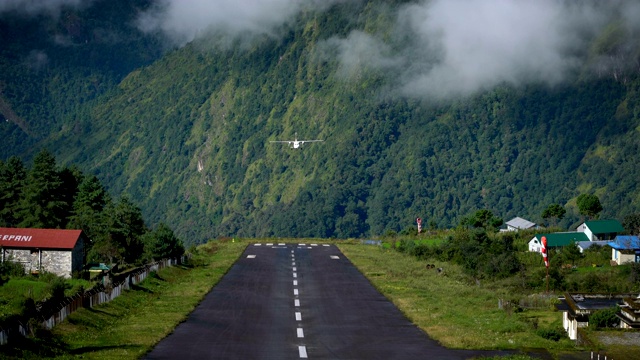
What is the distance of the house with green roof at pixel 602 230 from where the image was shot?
104562 mm

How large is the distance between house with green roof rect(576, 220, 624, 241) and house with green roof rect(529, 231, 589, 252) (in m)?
1.60

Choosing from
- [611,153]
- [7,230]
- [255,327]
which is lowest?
[255,327]

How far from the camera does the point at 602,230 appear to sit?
10556 centimetres

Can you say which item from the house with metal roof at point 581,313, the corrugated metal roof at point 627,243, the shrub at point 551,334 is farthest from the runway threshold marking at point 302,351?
the corrugated metal roof at point 627,243

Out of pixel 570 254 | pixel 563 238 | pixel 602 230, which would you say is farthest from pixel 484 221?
pixel 570 254

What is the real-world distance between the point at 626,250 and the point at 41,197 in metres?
52.7

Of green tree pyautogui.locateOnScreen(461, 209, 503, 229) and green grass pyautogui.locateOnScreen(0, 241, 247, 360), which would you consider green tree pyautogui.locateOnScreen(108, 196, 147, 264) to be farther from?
green tree pyautogui.locateOnScreen(461, 209, 503, 229)

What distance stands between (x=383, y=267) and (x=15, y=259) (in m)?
27.0

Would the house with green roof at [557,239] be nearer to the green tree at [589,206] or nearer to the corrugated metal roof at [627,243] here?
the corrugated metal roof at [627,243]

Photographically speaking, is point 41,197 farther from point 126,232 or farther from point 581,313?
point 581,313

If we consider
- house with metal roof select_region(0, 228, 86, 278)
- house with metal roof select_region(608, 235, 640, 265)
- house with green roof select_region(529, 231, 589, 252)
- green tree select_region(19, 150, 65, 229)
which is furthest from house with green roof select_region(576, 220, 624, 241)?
house with metal roof select_region(0, 228, 86, 278)

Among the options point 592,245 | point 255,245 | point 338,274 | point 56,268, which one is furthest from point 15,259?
point 592,245

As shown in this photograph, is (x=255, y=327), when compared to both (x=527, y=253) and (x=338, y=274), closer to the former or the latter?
(x=338, y=274)

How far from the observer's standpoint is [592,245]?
94.4 meters
